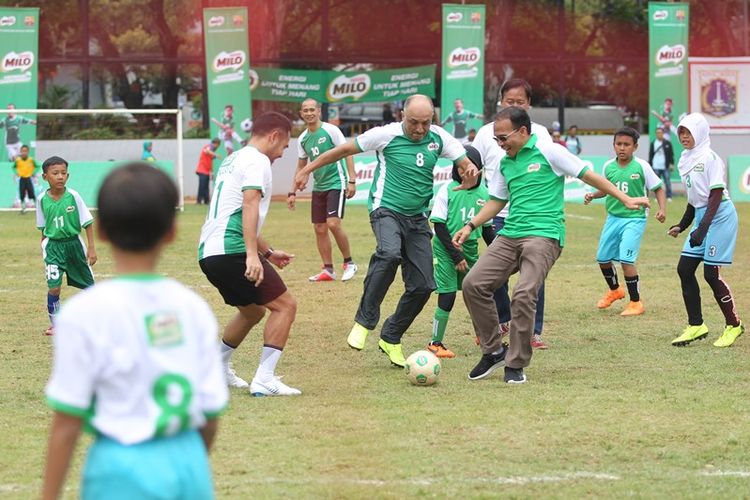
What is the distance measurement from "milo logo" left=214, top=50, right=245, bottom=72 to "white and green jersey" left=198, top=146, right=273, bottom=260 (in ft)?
73.9

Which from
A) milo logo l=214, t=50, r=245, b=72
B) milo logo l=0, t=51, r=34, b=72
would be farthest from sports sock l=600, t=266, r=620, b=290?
milo logo l=0, t=51, r=34, b=72

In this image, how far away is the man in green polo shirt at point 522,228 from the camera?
7.96m

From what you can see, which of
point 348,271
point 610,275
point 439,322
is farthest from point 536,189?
point 348,271

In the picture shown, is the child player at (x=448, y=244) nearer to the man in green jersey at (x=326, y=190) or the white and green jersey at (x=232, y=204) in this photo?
the white and green jersey at (x=232, y=204)

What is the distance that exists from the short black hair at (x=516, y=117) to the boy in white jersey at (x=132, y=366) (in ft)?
16.8

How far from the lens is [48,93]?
3244 centimetres

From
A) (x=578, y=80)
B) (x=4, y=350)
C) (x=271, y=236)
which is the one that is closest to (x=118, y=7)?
(x=578, y=80)

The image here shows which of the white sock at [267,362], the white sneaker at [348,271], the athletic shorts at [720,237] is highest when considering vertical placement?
the athletic shorts at [720,237]

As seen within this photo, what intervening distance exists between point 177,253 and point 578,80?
20706 mm

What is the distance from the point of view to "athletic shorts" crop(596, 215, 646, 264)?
11.3 metres

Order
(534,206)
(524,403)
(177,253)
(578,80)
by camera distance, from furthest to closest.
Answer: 1. (578,80)
2. (177,253)
3. (534,206)
4. (524,403)

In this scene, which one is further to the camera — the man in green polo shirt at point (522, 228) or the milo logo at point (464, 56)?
the milo logo at point (464, 56)

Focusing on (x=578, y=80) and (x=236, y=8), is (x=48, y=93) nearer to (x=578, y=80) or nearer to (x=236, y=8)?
(x=236, y=8)

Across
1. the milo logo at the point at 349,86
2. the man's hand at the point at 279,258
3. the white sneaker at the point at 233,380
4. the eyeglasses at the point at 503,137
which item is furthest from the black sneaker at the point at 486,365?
the milo logo at the point at 349,86
